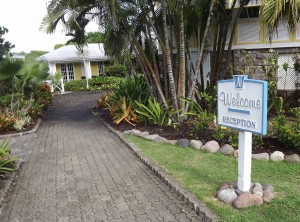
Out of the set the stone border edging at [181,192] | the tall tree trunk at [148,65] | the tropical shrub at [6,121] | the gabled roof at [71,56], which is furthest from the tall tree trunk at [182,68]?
the gabled roof at [71,56]

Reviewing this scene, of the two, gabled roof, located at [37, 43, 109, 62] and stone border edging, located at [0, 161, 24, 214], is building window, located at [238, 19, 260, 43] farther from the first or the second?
gabled roof, located at [37, 43, 109, 62]

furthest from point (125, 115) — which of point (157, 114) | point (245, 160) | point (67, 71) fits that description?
point (67, 71)

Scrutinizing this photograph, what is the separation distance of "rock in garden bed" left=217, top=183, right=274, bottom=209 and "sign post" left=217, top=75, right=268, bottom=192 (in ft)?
0.37

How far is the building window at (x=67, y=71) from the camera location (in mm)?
26078

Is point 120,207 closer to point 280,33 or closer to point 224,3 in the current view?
point 224,3

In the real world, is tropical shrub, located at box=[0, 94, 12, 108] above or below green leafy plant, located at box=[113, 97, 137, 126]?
above

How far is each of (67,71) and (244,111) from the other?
24.1 metres

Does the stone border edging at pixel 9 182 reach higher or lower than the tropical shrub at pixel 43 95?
lower

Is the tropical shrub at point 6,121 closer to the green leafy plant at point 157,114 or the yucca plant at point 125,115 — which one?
the yucca plant at point 125,115

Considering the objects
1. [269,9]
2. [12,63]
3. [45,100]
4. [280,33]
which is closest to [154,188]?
[269,9]

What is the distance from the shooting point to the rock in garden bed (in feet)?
12.2

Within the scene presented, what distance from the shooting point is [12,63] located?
11.0m

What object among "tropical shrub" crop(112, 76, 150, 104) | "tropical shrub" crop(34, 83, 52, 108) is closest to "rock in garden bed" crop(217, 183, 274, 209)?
"tropical shrub" crop(112, 76, 150, 104)

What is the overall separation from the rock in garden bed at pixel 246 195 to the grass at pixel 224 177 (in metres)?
0.07
